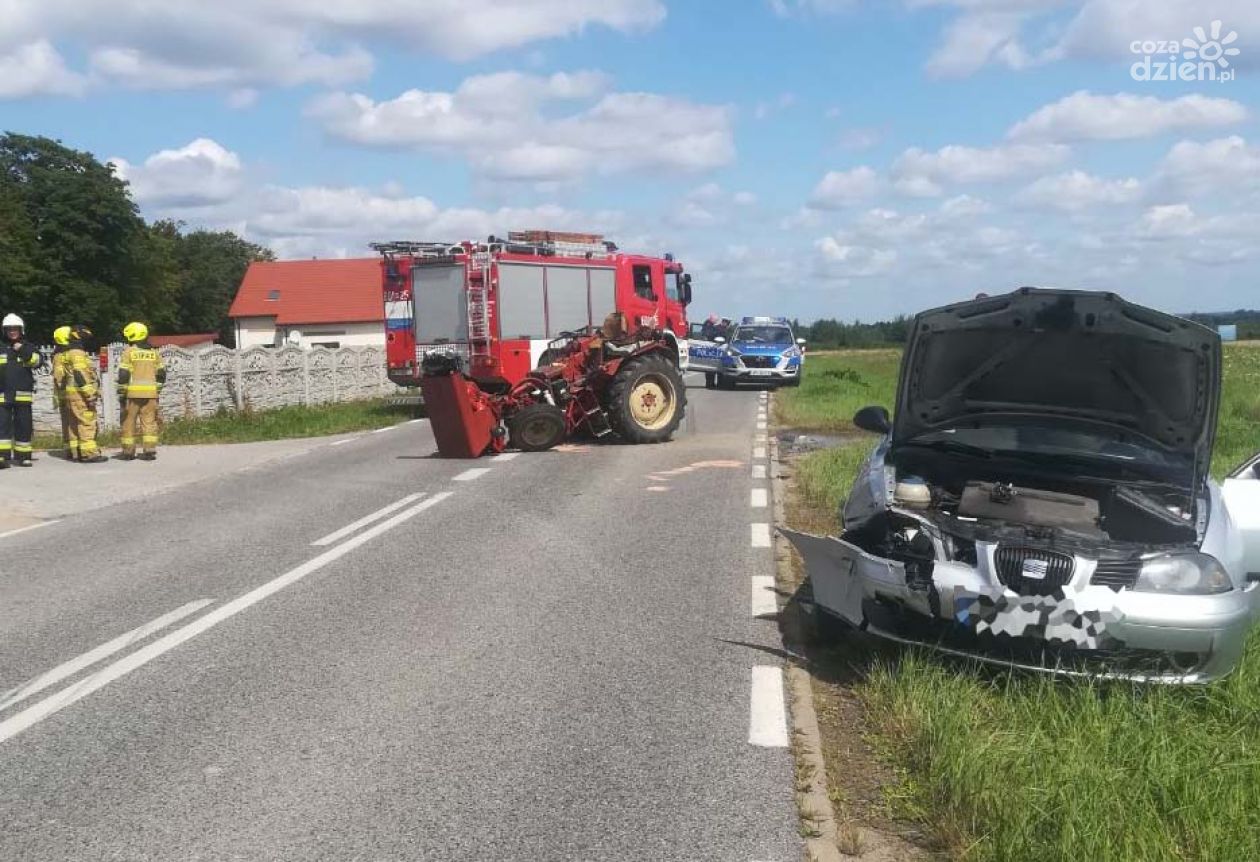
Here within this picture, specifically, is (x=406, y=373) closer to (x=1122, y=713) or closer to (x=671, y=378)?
(x=671, y=378)

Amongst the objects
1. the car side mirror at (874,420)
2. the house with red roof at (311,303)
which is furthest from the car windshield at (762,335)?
the house with red roof at (311,303)

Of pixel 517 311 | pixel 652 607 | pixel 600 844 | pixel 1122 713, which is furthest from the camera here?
pixel 517 311

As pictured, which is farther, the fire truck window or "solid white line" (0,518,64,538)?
the fire truck window

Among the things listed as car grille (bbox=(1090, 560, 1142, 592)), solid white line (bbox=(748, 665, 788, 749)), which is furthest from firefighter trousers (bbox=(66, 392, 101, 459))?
car grille (bbox=(1090, 560, 1142, 592))

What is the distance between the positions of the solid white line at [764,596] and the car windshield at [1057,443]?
53.8 inches

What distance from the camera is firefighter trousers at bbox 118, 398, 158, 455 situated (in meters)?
16.6

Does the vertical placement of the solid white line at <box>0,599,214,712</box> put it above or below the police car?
below

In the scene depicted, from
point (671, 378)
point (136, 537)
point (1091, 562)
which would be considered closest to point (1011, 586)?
point (1091, 562)

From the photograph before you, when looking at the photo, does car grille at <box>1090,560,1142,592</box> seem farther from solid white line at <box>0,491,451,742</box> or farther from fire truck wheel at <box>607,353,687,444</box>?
fire truck wheel at <box>607,353,687,444</box>

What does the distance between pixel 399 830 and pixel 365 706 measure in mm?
1406

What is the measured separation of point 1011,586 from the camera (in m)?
5.25

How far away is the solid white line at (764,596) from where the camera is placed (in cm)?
727

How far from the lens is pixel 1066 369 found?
6602mm

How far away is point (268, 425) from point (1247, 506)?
18.3 metres
